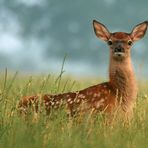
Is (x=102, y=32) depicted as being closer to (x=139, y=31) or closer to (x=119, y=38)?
(x=119, y=38)

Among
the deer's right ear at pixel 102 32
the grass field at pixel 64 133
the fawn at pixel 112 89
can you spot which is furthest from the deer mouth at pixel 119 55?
the grass field at pixel 64 133

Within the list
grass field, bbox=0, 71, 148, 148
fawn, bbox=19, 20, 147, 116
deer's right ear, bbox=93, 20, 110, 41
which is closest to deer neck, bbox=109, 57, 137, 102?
fawn, bbox=19, 20, 147, 116

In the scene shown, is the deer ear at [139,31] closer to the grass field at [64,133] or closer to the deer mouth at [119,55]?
the deer mouth at [119,55]

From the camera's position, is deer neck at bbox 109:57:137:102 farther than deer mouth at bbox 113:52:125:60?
No

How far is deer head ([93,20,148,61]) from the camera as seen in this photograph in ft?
30.1

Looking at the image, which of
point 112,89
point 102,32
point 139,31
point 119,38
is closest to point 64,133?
point 112,89

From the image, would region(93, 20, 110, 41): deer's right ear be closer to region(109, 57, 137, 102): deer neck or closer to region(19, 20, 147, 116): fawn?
region(19, 20, 147, 116): fawn

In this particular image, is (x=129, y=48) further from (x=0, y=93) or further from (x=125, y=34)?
(x=0, y=93)

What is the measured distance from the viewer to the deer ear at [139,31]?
9.79 m

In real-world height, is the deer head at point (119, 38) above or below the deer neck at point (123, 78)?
above

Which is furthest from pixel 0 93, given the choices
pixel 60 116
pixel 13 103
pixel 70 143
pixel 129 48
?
pixel 129 48

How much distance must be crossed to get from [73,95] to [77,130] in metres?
2.27

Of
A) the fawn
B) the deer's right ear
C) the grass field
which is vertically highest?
the deer's right ear

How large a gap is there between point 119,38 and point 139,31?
2.30ft
